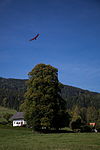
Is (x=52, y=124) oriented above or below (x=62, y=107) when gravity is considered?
below

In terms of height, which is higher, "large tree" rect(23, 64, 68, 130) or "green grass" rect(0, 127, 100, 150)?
"large tree" rect(23, 64, 68, 130)

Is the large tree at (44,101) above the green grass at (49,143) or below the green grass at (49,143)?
above

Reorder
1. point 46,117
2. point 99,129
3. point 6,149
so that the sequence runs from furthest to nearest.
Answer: point 99,129 < point 46,117 < point 6,149

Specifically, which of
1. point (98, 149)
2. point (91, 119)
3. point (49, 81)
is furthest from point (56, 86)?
point (91, 119)

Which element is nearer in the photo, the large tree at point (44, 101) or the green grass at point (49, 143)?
the green grass at point (49, 143)

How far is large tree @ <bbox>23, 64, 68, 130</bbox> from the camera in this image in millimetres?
47188

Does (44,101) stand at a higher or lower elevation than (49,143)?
higher

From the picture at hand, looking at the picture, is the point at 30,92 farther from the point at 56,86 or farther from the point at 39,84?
the point at 56,86

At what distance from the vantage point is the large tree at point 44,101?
47188 mm

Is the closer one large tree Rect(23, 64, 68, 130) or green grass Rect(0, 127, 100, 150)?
green grass Rect(0, 127, 100, 150)

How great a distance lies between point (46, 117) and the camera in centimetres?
4678

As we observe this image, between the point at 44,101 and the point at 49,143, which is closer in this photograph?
the point at 49,143

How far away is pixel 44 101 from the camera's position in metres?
48.2

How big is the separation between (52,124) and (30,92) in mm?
8308
